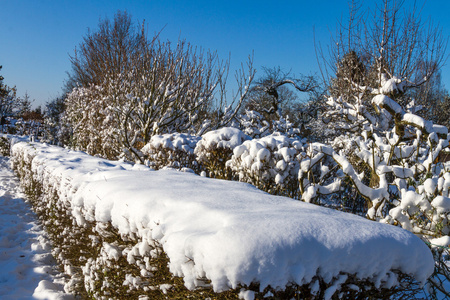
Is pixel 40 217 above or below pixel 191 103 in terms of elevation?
below

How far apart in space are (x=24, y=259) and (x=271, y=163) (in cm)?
327

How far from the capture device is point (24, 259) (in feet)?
13.1

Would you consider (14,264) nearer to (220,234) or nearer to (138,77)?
(220,234)

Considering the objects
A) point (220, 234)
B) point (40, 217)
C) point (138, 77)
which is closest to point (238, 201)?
point (220, 234)

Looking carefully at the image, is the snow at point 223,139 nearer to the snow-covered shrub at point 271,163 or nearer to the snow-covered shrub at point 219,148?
the snow-covered shrub at point 219,148

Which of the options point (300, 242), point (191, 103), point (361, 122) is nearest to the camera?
point (300, 242)

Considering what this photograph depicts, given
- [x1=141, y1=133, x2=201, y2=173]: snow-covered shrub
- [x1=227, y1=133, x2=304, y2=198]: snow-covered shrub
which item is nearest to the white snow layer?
[x1=227, y1=133, x2=304, y2=198]: snow-covered shrub

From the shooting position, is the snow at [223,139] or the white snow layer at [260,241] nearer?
the white snow layer at [260,241]

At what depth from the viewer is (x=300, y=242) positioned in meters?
1.47

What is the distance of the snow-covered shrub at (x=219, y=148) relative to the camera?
17.4 feet

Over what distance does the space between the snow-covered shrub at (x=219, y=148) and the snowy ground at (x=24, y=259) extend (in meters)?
2.58

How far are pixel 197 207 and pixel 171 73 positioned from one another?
747cm

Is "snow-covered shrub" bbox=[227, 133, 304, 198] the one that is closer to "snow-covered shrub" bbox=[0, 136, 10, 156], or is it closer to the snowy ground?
the snowy ground

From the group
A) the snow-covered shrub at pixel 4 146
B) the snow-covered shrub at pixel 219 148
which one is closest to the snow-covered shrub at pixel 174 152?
the snow-covered shrub at pixel 219 148
